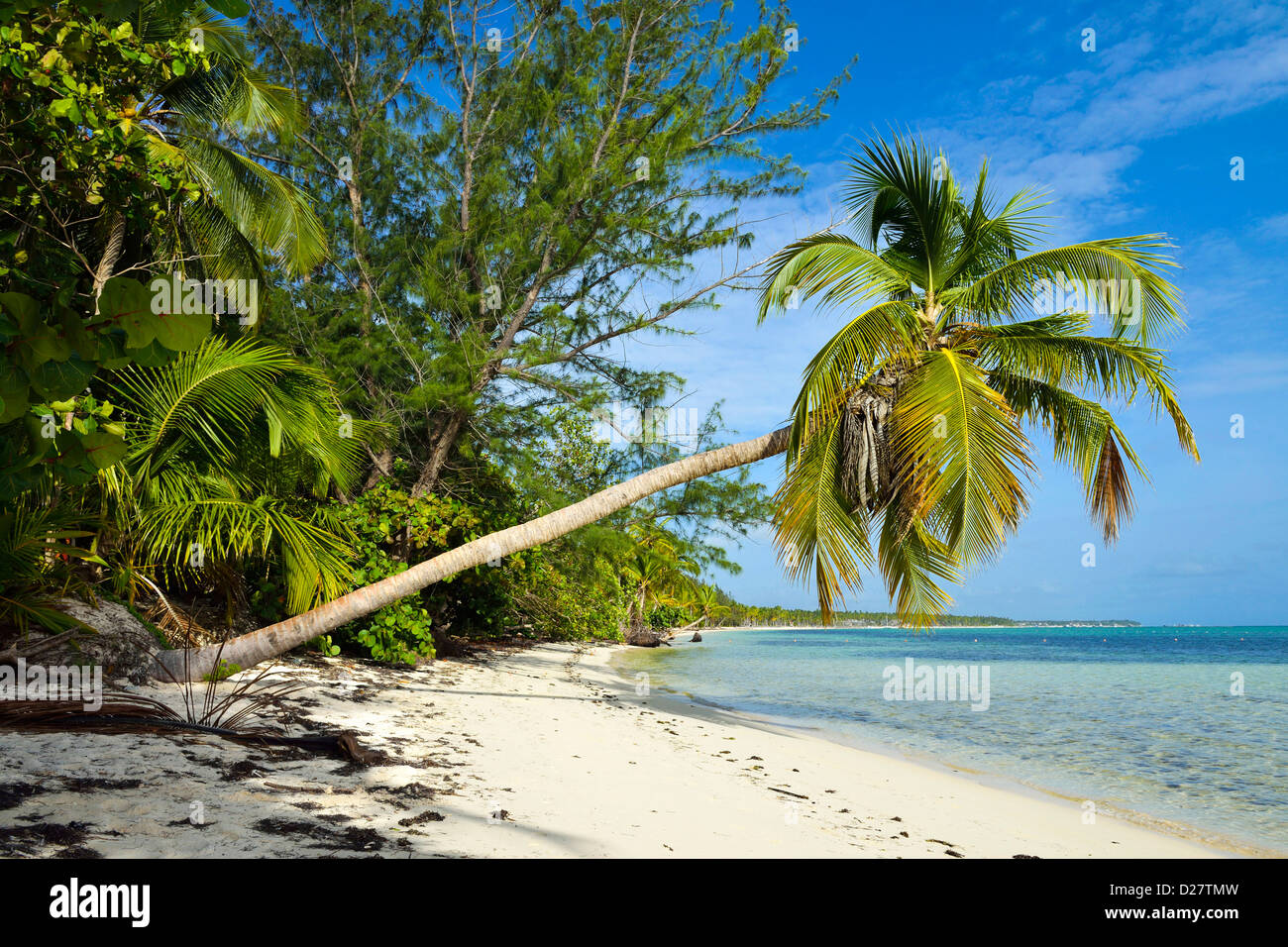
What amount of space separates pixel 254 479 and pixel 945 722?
10688mm

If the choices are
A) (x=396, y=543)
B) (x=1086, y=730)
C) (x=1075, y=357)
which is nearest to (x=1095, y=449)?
(x=1075, y=357)

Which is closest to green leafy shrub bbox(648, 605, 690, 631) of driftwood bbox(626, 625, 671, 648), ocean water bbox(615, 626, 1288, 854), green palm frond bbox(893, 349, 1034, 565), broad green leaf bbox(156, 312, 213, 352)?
driftwood bbox(626, 625, 671, 648)

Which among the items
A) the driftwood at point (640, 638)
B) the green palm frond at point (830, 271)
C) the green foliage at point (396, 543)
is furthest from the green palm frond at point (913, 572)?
the driftwood at point (640, 638)

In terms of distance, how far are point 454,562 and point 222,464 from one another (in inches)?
101

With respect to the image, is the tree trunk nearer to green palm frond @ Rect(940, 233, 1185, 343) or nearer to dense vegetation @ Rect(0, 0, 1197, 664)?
dense vegetation @ Rect(0, 0, 1197, 664)

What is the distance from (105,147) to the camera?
5.22 m

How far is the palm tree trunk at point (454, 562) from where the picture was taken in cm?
671

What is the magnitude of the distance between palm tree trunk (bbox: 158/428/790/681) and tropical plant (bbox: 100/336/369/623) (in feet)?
1.46

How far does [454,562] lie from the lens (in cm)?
739

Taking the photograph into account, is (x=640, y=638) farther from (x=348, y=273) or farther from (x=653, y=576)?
(x=348, y=273)

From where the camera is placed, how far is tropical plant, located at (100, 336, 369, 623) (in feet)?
21.6

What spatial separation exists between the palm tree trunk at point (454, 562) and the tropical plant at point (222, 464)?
1.46ft

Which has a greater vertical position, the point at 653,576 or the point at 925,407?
the point at 925,407

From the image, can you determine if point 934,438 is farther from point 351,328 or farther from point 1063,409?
point 351,328
